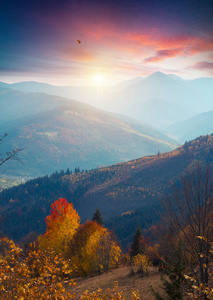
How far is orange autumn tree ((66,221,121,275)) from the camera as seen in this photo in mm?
36625

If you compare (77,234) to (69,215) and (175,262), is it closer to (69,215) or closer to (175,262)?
(69,215)

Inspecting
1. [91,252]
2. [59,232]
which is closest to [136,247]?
[91,252]

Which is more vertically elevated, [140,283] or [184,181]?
[184,181]

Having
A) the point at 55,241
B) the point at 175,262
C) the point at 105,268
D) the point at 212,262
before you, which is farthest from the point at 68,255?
the point at 212,262

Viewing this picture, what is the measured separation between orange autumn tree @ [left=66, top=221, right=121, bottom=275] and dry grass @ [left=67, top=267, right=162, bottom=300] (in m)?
2.33

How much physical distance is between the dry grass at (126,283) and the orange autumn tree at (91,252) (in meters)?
2.33

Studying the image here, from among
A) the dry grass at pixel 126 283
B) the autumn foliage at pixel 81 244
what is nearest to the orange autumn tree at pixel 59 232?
the autumn foliage at pixel 81 244

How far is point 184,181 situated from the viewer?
555 inches

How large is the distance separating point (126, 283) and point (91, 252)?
8445mm

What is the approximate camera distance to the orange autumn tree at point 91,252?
3662cm

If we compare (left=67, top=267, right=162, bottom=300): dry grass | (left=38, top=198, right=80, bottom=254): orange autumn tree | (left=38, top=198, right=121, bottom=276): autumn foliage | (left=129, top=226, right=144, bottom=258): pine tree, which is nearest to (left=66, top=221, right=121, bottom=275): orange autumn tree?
(left=38, top=198, right=121, bottom=276): autumn foliage

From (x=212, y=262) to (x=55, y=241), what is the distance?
35.1 meters

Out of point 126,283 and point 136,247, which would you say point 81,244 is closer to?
point 126,283

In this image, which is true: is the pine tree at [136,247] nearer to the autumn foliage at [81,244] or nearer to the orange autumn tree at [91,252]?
the autumn foliage at [81,244]
